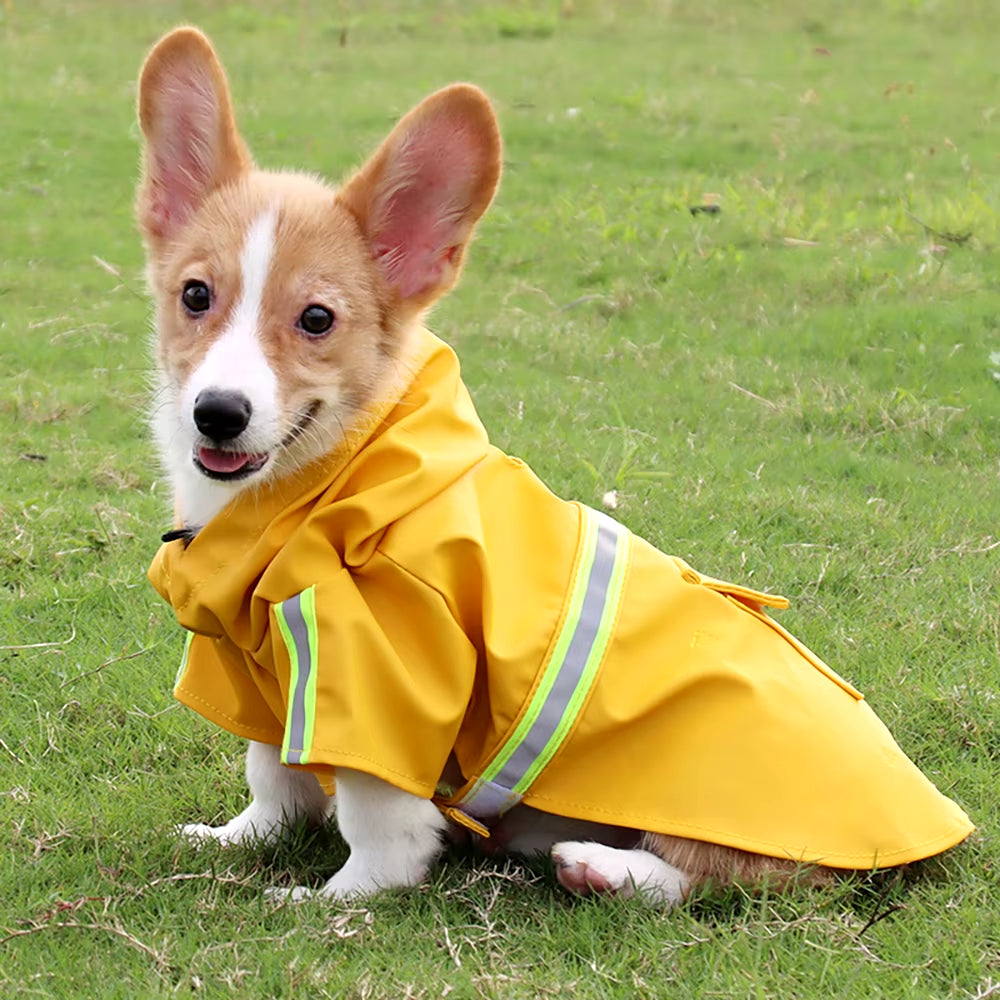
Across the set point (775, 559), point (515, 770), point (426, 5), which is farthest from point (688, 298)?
point (426, 5)

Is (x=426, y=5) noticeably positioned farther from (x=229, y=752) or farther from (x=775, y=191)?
(x=229, y=752)

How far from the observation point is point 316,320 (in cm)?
333

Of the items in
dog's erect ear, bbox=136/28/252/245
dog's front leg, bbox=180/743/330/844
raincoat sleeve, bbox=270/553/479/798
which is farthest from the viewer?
dog's front leg, bbox=180/743/330/844

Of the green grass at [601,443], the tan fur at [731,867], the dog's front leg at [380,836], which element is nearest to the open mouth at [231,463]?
the dog's front leg at [380,836]

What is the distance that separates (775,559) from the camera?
557 cm

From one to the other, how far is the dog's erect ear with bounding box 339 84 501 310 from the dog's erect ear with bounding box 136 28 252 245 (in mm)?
354

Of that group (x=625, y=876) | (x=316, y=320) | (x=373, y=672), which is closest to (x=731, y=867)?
(x=625, y=876)

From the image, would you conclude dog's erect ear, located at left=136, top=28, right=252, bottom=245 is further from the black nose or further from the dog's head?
the black nose

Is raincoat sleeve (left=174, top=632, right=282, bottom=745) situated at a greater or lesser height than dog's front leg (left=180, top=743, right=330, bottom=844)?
greater

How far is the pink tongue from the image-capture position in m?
3.24

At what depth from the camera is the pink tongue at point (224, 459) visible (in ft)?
10.6

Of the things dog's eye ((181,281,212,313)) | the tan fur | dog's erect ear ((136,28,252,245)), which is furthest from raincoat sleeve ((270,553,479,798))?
dog's erect ear ((136,28,252,245))

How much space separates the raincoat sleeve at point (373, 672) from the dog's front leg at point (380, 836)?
6.0 inches

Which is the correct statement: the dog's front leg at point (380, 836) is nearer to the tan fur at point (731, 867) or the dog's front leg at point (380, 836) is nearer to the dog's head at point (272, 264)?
the tan fur at point (731, 867)
